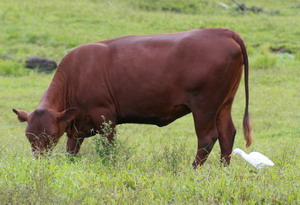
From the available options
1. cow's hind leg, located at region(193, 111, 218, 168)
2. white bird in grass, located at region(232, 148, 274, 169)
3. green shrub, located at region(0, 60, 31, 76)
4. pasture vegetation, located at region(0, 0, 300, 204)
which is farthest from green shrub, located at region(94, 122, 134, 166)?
green shrub, located at region(0, 60, 31, 76)

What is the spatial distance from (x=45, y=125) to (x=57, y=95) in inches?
22.3

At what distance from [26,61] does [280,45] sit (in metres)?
7.55

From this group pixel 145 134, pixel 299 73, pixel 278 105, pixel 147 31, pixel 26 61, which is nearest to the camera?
pixel 145 134

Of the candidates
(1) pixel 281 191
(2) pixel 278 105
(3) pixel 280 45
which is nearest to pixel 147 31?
(3) pixel 280 45

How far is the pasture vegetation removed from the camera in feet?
17.4

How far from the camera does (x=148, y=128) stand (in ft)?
38.5

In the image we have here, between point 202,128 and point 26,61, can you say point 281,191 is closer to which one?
point 202,128

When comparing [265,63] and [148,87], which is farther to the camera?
[265,63]

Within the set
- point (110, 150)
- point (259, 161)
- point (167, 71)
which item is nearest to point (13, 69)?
point (167, 71)

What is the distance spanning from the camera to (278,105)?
1317cm

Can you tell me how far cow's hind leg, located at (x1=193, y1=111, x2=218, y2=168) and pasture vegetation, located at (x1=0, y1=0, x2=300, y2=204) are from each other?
17cm

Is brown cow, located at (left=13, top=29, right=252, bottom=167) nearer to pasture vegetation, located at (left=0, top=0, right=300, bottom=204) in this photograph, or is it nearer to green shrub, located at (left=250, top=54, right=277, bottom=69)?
pasture vegetation, located at (left=0, top=0, right=300, bottom=204)

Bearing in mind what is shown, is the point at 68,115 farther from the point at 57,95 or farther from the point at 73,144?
the point at 73,144

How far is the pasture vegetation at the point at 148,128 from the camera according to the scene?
529 centimetres
